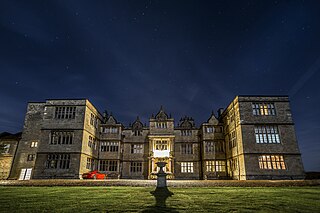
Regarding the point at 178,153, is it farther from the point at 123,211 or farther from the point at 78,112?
the point at 123,211

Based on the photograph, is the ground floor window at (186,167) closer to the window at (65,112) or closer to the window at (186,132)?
the window at (186,132)

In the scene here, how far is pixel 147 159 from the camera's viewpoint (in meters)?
33.4

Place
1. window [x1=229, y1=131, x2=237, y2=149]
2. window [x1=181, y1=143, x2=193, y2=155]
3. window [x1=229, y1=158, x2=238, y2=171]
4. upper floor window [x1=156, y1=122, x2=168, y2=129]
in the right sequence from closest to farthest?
1. window [x1=229, y1=158, x2=238, y2=171]
2. window [x1=229, y1=131, x2=237, y2=149]
3. upper floor window [x1=156, y1=122, x2=168, y2=129]
4. window [x1=181, y1=143, x2=193, y2=155]

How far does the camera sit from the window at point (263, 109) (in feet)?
82.6

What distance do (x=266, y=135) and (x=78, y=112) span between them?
84.6 feet

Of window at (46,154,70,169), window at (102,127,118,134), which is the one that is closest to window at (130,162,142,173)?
window at (102,127,118,134)

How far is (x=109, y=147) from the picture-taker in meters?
33.2

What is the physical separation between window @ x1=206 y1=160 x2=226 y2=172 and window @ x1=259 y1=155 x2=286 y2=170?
25.6 feet

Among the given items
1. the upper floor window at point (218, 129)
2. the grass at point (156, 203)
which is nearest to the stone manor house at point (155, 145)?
the upper floor window at point (218, 129)

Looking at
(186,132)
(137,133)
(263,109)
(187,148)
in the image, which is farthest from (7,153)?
(263,109)

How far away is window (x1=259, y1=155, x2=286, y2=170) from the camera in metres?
23.1

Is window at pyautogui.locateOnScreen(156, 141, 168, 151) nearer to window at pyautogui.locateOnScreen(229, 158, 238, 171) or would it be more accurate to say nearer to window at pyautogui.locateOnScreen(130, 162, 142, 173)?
window at pyautogui.locateOnScreen(130, 162, 142, 173)

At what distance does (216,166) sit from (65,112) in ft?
81.0

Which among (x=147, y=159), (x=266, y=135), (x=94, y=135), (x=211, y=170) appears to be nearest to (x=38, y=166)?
(x=94, y=135)
